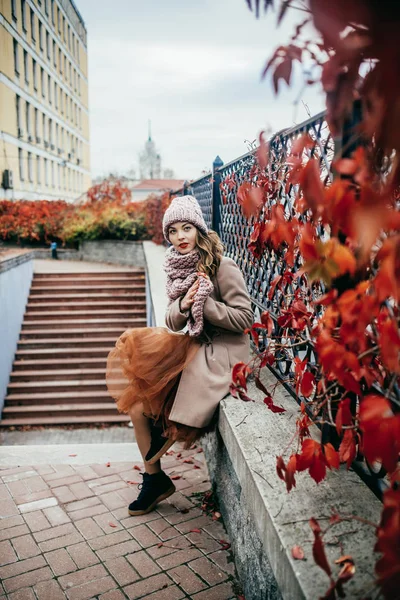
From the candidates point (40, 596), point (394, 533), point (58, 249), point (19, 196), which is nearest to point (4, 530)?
point (40, 596)

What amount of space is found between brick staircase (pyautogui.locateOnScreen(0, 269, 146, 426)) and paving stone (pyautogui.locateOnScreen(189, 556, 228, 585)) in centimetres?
598

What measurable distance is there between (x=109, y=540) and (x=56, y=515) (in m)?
0.48

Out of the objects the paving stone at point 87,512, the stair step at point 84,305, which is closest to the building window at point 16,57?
the stair step at point 84,305

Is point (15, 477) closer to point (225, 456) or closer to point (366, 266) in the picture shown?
point (225, 456)

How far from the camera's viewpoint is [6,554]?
2688 mm

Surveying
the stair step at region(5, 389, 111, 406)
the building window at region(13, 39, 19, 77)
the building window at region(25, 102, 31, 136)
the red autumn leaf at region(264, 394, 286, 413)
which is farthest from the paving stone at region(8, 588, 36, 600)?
the building window at region(25, 102, 31, 136)

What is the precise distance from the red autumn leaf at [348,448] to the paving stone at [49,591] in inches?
60.3

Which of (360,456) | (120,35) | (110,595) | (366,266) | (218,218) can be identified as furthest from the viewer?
(218,218)

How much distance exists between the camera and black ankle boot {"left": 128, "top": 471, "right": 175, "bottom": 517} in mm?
3090

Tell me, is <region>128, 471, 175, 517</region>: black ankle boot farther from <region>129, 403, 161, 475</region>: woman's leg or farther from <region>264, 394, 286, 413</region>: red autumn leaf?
<region>264, 394, 286, 413</region>: red autumn leaf

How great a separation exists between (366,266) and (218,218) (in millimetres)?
3955

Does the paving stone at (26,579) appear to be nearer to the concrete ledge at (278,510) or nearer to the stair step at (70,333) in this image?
the concrete ledge at (278,510)

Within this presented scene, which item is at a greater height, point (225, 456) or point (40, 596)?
point (225, 456)

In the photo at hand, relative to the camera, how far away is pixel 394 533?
1.07m
